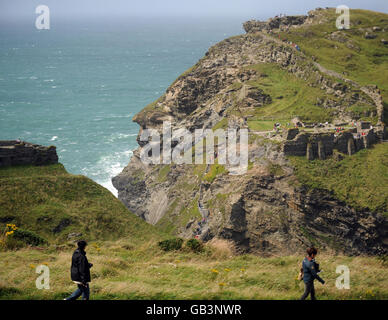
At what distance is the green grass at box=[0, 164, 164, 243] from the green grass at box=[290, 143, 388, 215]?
2592cm

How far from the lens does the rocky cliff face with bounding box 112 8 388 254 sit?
181 feet

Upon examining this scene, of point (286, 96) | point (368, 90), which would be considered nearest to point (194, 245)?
point (286, 96)

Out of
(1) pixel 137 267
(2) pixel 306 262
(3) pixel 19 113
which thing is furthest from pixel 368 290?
(3) pixel 19 113

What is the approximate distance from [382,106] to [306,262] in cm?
6342

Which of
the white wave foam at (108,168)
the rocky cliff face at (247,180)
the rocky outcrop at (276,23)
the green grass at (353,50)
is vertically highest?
the rocky outcrop at (276,23)

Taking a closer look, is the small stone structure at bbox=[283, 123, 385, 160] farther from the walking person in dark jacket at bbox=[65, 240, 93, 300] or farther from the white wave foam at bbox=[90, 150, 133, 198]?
the white wave foam at bbox=[90, 150, 133, 198]

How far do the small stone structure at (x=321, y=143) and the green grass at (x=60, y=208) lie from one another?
27.3 meters

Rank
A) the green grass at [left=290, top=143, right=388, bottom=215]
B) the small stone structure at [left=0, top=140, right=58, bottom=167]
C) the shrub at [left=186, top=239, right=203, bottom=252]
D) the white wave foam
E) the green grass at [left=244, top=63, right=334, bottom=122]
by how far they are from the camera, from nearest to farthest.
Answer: the shrub at [left=186, top=239, right=203, bottom=252] < the small stone structure at [left=0, top=140, right=58, bottom=167] < the green grass at [left=290, top=143, right=388, bottom=215] < the green grass at [left=244, top=63, right=334, bottom=122] < the white wave foam

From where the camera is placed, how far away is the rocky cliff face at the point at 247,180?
181 ft

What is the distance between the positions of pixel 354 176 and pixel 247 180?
14.3 m

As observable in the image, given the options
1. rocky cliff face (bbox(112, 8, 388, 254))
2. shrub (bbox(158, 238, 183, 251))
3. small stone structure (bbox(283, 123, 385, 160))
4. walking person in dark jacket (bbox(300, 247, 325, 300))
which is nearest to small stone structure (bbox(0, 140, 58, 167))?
rocky cliff face (bbox(112, 8, 388, 254))

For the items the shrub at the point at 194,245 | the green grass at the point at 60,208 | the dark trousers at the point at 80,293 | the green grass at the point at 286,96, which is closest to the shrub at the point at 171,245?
the shrub at the point at 194,245

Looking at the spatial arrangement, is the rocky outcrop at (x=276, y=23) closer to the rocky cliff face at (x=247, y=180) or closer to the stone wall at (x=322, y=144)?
the rocky cliff face at (x=247, y=180)
